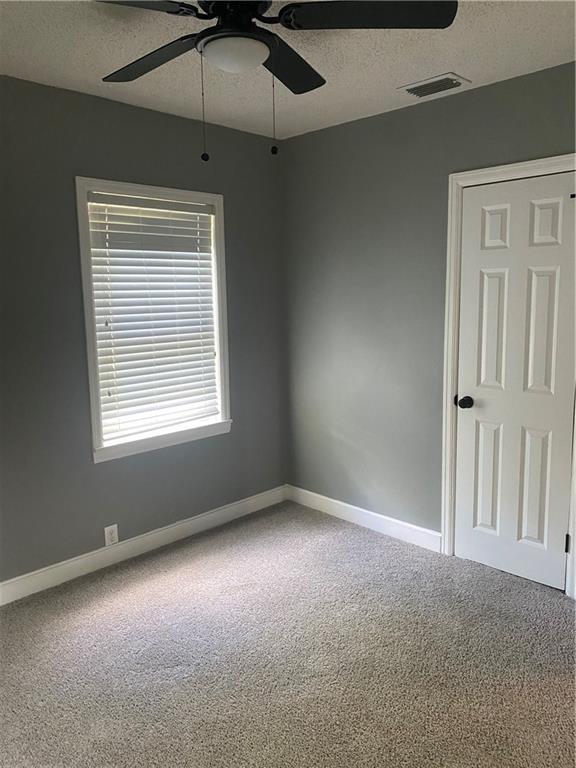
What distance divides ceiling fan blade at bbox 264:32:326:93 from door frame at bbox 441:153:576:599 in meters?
1.18

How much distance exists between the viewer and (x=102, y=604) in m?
2.91

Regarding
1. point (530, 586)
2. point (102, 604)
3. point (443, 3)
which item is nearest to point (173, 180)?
point (443, 3)

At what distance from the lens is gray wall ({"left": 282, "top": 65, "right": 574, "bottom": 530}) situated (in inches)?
116

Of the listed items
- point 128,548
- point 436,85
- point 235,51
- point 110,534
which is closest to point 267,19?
point 235,51

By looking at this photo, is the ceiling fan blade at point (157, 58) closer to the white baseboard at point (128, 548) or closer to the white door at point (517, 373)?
the white door at point (517, 373)

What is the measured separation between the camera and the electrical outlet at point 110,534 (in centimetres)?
328

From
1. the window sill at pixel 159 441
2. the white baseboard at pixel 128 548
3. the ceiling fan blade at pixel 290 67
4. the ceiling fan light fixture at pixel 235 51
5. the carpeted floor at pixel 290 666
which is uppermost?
the ceiling fan blade at pixel 290 67

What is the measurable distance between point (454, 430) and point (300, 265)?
155 centimetres

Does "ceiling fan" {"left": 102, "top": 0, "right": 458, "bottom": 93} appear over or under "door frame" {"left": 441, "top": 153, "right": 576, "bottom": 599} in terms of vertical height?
over

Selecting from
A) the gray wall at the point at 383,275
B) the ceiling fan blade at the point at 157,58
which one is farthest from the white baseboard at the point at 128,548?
the ceiling fan blade at the point at 157,58

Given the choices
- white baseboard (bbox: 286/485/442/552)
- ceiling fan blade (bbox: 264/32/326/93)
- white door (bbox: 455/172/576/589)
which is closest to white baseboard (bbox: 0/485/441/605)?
white baseboard (bbox: 286/485/442/552)

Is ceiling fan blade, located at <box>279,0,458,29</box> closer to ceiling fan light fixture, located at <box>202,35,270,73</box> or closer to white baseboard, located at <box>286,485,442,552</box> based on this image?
ceiling fan light fixture, located at <box>202,35,270,73</box>

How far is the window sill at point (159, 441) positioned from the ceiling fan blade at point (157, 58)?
188 centimetres

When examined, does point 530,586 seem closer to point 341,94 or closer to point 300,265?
point 300,265
